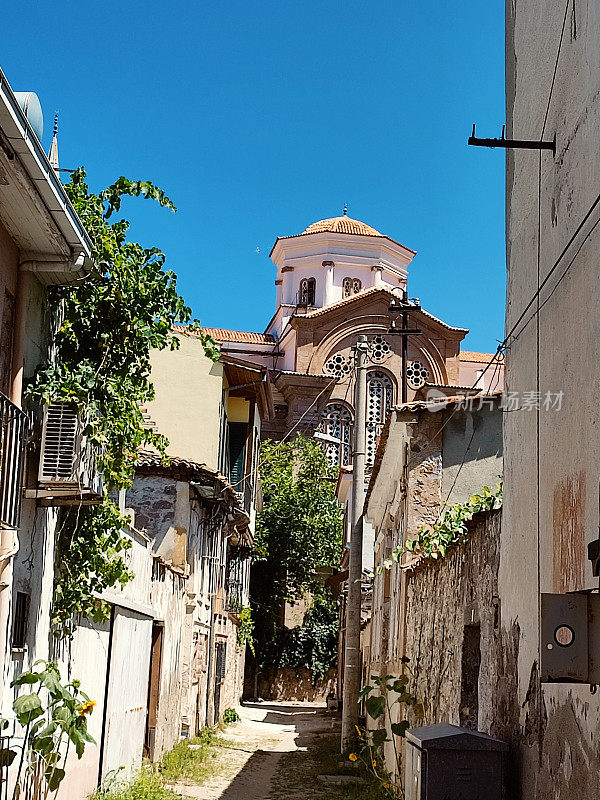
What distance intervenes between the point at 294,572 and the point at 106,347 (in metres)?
31.8

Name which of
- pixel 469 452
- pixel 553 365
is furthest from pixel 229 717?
pixel 553 365

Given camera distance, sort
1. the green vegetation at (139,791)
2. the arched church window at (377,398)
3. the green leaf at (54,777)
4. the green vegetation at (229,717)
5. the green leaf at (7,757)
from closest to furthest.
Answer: the green leaf at (7,757) < the green leaf at (54,777) < the green vegetation at (139,791) < the green vegetation at (229,717) < the arched church window at (377,398)

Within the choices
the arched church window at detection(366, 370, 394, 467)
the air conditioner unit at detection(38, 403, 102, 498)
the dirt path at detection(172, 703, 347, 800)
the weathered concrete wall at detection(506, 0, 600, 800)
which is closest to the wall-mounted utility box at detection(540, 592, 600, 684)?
the weathered concrete wall at detection(506, 0, 600, 800)

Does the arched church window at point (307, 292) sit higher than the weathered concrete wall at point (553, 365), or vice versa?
the arched church window at point (307, 292)

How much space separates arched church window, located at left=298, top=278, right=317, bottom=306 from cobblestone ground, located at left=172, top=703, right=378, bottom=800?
2910 cm

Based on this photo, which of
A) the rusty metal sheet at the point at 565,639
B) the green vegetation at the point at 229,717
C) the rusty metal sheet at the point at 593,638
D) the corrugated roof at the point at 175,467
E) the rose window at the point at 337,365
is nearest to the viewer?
the rusty metal sheet at the point at 593,638

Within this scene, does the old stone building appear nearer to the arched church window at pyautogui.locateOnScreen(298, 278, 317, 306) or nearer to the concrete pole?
the concrete pole

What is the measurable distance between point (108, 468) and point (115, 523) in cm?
65

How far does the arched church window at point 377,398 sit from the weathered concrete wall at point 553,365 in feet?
130

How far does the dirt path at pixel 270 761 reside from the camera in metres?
14.5

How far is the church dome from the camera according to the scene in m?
55.0

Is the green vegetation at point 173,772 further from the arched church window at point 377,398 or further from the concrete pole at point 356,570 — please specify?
the arched church window at point 377,398

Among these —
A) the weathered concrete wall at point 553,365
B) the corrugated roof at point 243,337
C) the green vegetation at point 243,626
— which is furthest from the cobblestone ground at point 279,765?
the corrugated roof at point 243,337

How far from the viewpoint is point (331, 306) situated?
48594 mm
